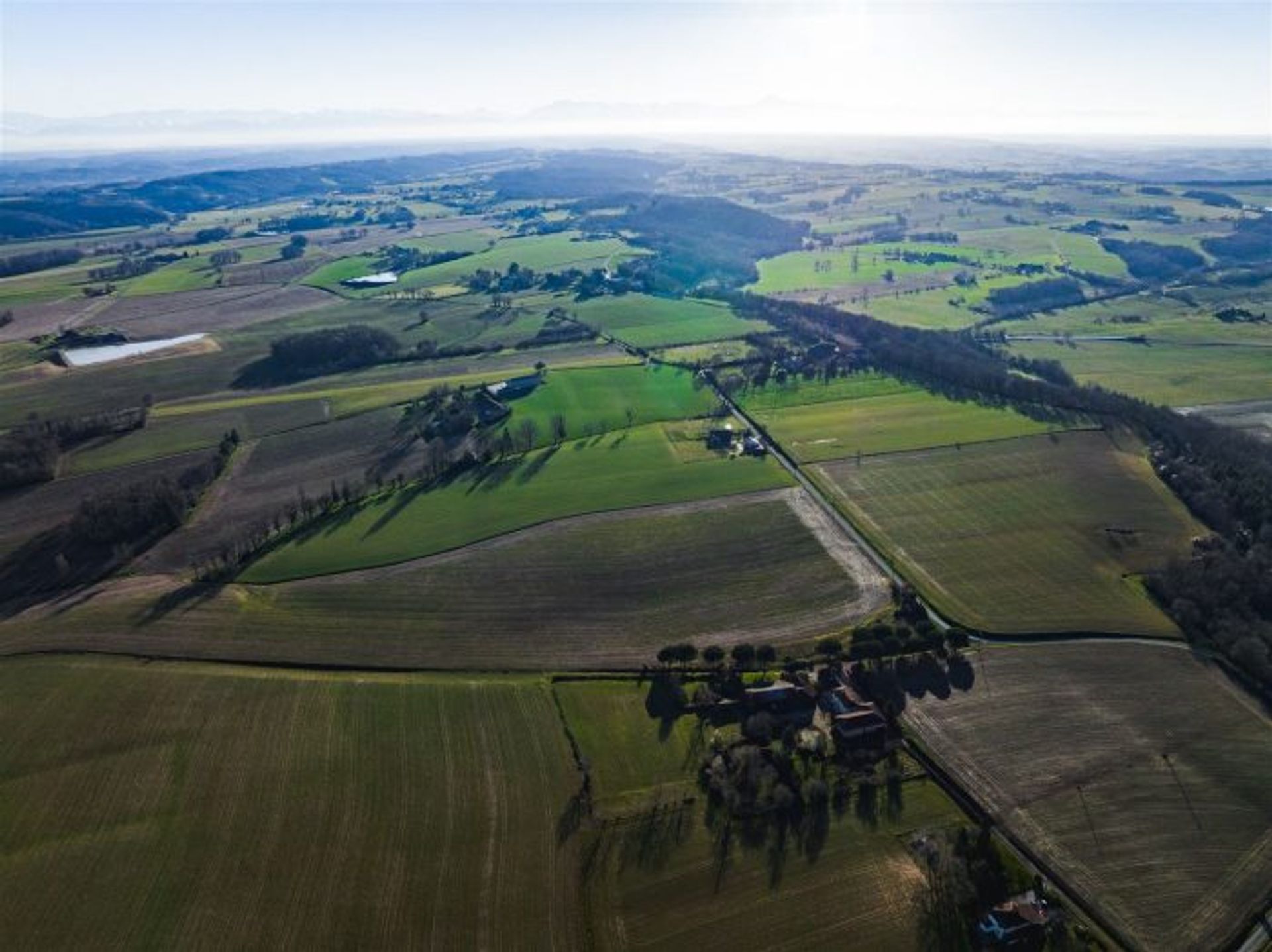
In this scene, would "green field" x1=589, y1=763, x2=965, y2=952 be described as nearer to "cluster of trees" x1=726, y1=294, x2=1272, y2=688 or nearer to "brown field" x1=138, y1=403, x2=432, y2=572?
"cluster of trees" x1=726, y1=294, x2=1272, y2=688

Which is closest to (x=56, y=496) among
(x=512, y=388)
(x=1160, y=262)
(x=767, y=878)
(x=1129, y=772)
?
(x=512, y=388)

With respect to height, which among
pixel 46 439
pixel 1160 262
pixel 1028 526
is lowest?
pixel 1028 526

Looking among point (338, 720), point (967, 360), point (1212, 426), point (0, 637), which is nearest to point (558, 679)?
point (338, 720)

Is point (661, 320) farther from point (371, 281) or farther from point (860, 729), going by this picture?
point (860, 729)

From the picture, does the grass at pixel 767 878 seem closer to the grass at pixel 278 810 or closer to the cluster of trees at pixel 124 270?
the grass at pixel 278 810

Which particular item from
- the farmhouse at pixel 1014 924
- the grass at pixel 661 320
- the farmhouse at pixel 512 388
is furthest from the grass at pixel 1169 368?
the farmhouse at pixel 1014 924

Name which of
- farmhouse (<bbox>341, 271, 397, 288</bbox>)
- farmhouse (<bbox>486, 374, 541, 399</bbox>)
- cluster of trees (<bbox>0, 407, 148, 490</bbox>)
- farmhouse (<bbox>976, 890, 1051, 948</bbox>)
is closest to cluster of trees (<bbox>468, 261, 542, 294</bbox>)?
farmhouse (<bbox>341, 271, 397, 288</bbox>)
